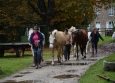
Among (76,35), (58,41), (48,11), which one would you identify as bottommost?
(58,41)

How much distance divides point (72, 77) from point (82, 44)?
336 inches

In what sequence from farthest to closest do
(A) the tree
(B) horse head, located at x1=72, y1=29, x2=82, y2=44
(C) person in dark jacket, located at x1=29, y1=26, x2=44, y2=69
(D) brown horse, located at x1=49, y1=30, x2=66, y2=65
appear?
(A) the tree
(B) horse head, located at x1=72, y1=29, x2=82, y2=44
(D) brown horse, located at x1=49, y1=30, x2=66, y2=65
(C) person in dark jacket, located at x1=29, y1=26, x2=44, y2=69

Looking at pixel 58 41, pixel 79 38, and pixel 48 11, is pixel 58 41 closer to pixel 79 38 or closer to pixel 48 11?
pixel 79 38

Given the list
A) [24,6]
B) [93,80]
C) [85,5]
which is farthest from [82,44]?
[24,6]

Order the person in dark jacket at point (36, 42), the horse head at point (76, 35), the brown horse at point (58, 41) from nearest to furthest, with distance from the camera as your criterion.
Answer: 1. the person in dark jacket at point (36, 42)
2. the brown horse at point (58, 41)
3. the horse head at point (76, 35)

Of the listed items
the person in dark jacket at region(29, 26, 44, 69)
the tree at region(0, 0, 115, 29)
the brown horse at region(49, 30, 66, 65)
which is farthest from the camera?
the tree at region(0, 0, 115, 29)

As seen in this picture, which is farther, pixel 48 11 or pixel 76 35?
pixel 48 11

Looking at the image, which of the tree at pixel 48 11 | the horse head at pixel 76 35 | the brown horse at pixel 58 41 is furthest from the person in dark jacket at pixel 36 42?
the tree at pixel 48 11

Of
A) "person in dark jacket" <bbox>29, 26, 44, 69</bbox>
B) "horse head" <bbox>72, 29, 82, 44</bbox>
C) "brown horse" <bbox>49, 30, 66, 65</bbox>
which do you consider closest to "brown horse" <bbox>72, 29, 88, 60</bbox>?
"horse head" <bbox>72, 29, 82, 44</bbox>

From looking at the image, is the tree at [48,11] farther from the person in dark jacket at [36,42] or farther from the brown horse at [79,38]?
the person in dark jacket at [36,42]

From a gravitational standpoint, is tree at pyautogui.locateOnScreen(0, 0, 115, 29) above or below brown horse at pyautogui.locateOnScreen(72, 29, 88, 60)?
above

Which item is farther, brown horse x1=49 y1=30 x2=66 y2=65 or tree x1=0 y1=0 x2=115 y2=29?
tree x1=0 y1=0 x2=115 y2=29

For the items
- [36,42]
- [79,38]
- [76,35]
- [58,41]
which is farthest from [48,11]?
[36,42]

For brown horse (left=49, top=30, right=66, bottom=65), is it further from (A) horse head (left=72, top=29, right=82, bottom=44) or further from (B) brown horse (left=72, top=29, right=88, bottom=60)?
(B) brown horse (left=72, top=29, right=88, bottom=60)
